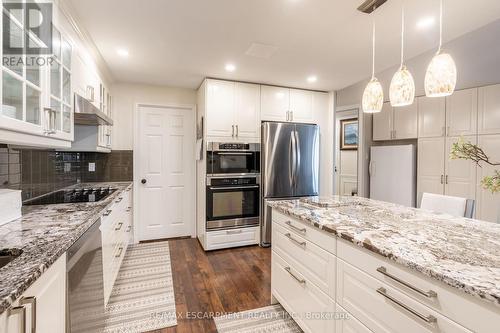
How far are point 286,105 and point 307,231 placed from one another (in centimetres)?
257

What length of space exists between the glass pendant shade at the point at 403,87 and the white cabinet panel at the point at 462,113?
225 cm

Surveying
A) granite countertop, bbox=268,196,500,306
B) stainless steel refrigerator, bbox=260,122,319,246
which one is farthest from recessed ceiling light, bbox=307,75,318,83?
granite countertop, bbox=268,196,500,306

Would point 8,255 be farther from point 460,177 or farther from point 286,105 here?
point 460,177

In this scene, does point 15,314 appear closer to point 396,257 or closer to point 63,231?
point 63,231

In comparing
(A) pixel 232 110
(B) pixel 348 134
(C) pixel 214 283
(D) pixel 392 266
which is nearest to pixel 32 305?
(D) pixel 392 266

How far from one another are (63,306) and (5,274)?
1.32ft

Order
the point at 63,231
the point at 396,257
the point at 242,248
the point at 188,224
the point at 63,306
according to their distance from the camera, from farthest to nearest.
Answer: the point at 188,224 → the point at 242,248 → the point at 63,231 → the point at 63,306 → the point at 396,257

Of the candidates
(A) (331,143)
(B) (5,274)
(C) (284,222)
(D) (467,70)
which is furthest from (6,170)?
(D) (467,70)

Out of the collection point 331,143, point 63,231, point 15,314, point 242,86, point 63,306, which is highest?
point 242,86

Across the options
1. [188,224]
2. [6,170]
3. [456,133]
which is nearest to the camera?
[6,170]

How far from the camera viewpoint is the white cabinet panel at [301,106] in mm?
3826

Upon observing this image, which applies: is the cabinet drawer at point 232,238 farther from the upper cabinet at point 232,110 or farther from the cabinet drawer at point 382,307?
the cabinet drawer at point 382,307

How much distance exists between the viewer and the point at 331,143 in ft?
13.4

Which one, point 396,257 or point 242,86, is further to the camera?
point 242,86
